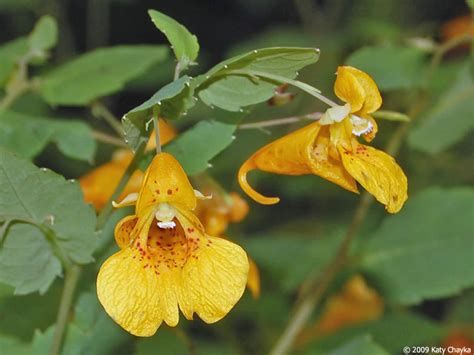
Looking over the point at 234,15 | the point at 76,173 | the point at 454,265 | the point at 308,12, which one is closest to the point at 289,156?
the point at 454,265

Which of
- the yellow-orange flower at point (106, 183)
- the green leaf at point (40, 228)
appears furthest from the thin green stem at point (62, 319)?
the yellow-orange flower at point (106, 183)

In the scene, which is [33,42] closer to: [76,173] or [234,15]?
[76,173]

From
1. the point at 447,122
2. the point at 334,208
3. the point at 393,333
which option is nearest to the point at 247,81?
the point at 447,122

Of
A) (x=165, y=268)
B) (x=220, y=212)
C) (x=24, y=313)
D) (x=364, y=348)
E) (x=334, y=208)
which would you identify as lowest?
(x=334, y=208)

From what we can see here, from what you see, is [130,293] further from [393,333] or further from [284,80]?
[393,333]

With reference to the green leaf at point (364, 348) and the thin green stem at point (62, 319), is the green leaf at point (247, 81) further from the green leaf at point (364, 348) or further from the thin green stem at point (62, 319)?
the green leaf at point (364, 348)
